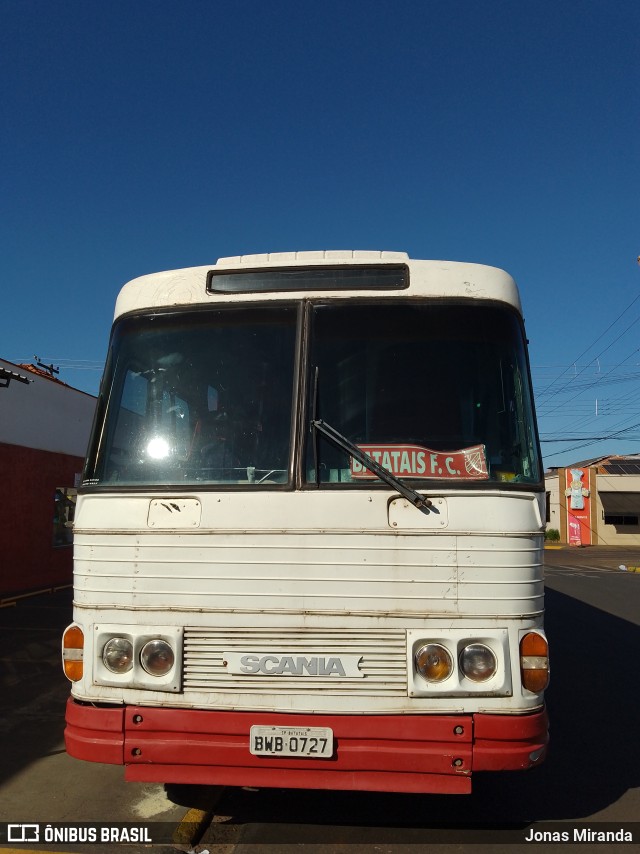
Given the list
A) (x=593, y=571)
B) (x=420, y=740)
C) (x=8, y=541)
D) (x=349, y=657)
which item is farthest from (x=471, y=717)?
(x=593, y=571)

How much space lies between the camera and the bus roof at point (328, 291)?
3.86 meters

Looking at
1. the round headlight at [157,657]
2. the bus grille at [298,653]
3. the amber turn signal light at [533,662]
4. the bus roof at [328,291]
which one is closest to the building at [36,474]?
the bus roof at [328,291]

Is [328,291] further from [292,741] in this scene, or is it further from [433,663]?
[292,741]

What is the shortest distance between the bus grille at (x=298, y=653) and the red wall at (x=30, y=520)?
9.80m

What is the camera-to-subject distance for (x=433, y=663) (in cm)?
333

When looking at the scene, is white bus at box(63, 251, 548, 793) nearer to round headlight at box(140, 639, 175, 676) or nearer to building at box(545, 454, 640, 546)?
round headlight at box(140, 639, 175, 676)

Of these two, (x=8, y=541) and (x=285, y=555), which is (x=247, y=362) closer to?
(x=285, y=555)

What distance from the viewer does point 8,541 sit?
1218cm

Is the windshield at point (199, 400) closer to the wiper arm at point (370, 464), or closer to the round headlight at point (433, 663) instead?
the wiper arm at point (370, 464)

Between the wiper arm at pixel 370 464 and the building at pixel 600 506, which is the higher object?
the building at pixel 600 506

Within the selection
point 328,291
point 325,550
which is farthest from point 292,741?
point 328,291

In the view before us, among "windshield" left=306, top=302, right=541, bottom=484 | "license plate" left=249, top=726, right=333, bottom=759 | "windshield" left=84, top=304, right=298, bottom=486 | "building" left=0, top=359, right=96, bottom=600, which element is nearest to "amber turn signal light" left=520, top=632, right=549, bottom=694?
"windshield" left=306, top=302, right=541, bottom=484

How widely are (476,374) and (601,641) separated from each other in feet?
24.9

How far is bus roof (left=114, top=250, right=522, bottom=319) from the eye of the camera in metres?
3.86
